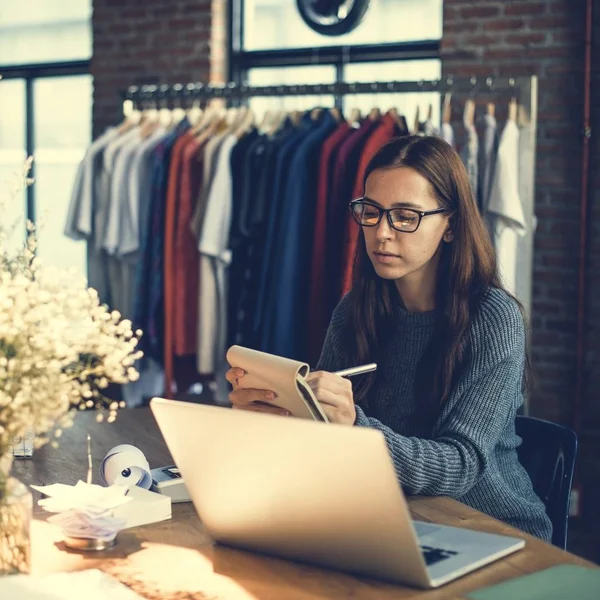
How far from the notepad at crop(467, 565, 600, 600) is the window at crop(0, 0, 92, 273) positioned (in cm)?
442

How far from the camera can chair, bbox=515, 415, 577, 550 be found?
195 cm

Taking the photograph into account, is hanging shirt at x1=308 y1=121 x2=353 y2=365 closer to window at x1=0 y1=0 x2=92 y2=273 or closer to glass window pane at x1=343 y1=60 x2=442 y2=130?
glass window pane at x1=343 y1=60 x2=442 y2=130

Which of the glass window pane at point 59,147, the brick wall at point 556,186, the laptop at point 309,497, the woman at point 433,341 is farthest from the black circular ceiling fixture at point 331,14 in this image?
the laptop at point 309,497

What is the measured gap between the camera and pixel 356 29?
452 centimetres

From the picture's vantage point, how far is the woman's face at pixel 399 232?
2064mm

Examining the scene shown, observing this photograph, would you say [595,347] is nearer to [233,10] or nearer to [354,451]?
[233,10]

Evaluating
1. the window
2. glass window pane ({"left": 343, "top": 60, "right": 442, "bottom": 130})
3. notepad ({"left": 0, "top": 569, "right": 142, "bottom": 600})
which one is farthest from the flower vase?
the window

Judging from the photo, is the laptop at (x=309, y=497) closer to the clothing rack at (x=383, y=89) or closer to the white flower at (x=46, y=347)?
the white flower at (x=46, y=347)

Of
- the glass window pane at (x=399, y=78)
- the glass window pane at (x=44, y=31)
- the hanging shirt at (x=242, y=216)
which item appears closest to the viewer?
the hanging shirt at (x=242, y=216)

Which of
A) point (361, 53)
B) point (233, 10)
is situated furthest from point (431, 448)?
point (233, 10)

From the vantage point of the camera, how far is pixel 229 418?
1.28 metres

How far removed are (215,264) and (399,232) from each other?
5.96 feet

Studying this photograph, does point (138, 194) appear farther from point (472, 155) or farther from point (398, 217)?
point (398, 217)

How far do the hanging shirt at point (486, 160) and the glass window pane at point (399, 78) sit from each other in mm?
660
